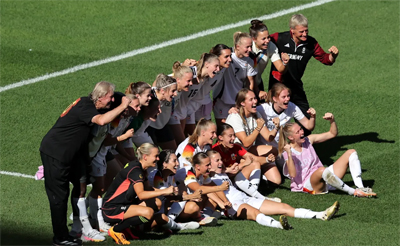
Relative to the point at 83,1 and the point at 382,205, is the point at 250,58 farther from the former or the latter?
the point at 83,1

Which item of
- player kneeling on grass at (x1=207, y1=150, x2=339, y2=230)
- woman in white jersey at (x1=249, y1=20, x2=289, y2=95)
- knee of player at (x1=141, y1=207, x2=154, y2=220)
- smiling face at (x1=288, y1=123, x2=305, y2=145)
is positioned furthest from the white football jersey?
knee of player at (x1=141, y1=207, x2=154, y2=220)

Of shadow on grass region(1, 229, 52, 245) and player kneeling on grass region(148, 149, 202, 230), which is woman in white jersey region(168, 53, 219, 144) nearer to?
player kneeling on grass region(148, 149, 202, 230)

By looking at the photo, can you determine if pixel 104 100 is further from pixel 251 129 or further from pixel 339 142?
pixel 339 142

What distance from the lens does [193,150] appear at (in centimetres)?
991

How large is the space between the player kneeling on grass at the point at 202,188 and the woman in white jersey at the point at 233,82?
2.00m

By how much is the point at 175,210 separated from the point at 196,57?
7604 millimetres

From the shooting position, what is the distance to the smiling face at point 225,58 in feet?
35.7

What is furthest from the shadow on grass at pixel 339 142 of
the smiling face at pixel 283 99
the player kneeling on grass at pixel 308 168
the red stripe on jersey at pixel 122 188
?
the red stripe on jersey at pixel 122 188

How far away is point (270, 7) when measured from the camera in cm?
1934

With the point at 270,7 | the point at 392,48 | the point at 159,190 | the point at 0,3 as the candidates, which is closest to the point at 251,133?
the point at 159,190

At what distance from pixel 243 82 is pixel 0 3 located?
947 centimetres

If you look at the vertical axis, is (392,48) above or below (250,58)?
below

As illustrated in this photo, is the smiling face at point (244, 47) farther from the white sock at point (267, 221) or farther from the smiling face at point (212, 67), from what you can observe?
the white sock at point (267, 221)

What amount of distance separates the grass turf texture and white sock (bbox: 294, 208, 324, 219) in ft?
0.50
